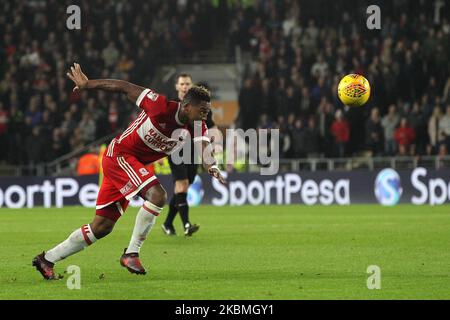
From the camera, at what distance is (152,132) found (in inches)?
411

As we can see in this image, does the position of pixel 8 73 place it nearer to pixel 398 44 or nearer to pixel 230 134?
pixel 230 134

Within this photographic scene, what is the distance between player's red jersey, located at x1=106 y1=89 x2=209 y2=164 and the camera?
10344 millimetres

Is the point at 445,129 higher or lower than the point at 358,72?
lower

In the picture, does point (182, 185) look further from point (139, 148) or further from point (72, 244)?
point (72, 244)

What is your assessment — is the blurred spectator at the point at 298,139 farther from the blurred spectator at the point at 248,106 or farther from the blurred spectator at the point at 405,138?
the blurred spectator at the point at 405,138

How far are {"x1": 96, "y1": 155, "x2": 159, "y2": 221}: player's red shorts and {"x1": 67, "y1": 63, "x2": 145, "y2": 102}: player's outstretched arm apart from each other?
28.0 inches

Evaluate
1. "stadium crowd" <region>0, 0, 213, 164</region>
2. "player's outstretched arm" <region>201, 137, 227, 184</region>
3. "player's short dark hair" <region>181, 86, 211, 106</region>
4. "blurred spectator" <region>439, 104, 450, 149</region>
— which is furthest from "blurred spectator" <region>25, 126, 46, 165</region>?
"player's short dark hair" <region>181, 86, 211, 106</region>

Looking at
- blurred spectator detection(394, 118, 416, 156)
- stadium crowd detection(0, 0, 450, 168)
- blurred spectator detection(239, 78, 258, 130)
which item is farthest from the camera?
blurred spectator detection(239, 78, 258, 130)

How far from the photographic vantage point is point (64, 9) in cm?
3222

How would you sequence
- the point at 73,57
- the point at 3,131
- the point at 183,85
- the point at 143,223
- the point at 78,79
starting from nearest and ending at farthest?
the point at 78,79
the point at 143,223
the point at 183,85
the point at 3,131
the point at 73,57

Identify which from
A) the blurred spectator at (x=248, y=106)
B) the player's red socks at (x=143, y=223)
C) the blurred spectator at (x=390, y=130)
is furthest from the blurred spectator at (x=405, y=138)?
the player's red socks at (x=143, y=223)

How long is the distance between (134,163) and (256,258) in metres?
2.55

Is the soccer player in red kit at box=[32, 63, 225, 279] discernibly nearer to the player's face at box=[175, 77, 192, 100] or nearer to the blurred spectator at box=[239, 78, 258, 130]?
the player's face at box=[175, 77, 192, 100]

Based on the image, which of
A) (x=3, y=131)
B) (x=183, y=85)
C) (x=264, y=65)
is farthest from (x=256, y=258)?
(x=3, y=131)
